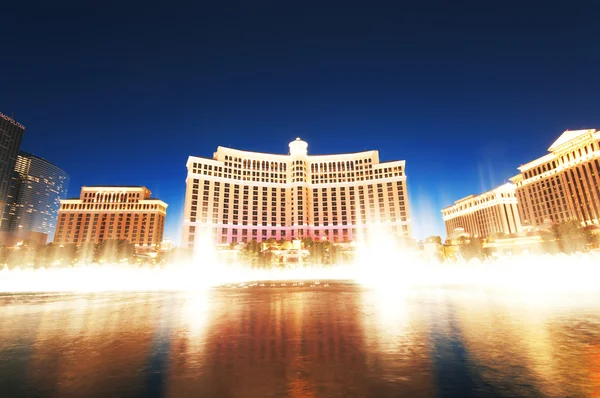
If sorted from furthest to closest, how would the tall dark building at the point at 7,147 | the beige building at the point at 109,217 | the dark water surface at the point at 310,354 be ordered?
the beige building at the point at 109,217, the tall dark building at the point at 7,147, the dark water surface at the point at 310,354

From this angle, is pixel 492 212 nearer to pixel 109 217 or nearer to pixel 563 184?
pixel 563 184

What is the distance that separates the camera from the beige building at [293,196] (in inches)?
4675

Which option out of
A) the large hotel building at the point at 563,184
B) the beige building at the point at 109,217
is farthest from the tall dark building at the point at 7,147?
the large hotel building at the point at 563,184

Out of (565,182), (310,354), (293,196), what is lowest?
(310,354)

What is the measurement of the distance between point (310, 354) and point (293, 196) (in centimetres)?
12207

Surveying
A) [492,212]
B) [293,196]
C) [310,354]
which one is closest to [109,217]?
[293,196]

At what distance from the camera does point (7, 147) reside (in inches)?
5807

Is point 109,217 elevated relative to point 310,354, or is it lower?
elevated

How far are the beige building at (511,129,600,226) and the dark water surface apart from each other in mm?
117374

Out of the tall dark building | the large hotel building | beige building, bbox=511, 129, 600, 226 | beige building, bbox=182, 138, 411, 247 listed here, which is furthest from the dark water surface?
the tall dark building

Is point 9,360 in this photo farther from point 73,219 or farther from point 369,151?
point 73,219

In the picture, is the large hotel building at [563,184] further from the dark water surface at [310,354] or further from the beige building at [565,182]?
the dark water surface at [310,354]

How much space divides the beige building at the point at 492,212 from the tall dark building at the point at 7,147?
23956cm

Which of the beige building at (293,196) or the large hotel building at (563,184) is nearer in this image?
the large hotel building at (563,184)
